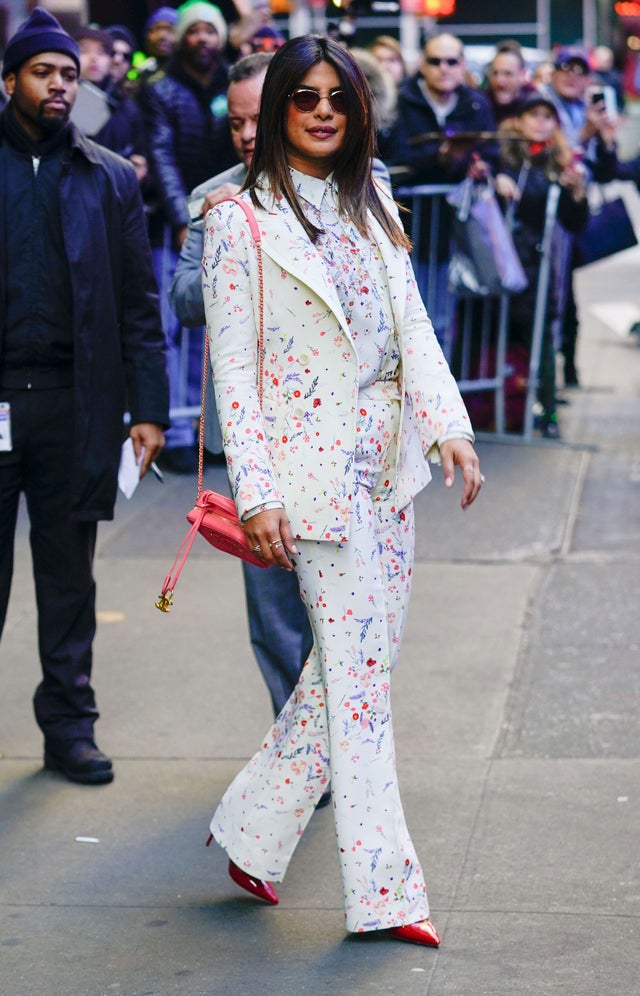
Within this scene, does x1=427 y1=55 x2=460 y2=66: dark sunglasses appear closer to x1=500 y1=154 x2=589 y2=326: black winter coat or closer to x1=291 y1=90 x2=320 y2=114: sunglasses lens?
x1=500 y1=154 x2=589 y2=326: black winter coat

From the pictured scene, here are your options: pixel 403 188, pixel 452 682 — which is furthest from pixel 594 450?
pixel 452 682

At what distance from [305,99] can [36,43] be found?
1339mm

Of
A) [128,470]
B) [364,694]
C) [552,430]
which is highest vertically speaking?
[128,470]

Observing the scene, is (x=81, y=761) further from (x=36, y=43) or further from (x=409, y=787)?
(x=36, y=43)

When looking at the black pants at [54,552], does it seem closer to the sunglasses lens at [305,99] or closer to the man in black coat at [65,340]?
the man in black coat at [65,340]

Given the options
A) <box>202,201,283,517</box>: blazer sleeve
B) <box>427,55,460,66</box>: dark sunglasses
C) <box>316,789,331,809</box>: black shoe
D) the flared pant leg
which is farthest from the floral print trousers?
<box>427,55,460,66</box>: dark sunglasses

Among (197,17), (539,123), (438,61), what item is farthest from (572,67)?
(197,17)

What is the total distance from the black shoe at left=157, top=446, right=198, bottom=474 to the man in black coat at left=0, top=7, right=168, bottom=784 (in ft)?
13.6

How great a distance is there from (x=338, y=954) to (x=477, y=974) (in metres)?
0.33

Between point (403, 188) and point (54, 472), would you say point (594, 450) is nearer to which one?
point (403, 188)

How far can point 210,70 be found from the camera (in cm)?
934

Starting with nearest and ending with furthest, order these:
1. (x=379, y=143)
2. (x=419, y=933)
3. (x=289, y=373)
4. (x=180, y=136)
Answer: (x=289, y=373) → (x=419, y=933) → (x=379, y=143) → (x=180, y=136)

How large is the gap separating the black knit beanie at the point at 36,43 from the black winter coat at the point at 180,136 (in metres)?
4.15

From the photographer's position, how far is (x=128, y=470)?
505 centimetres
